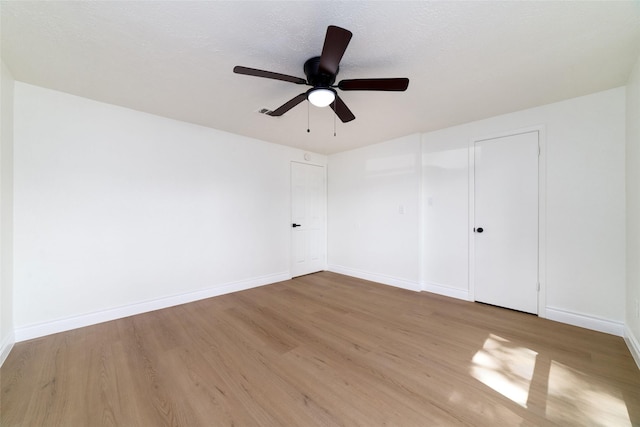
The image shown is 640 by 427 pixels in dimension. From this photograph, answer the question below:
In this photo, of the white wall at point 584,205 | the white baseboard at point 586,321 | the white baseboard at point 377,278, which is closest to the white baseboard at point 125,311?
the white baseboard at point 377,278

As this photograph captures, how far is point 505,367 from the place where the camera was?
6.27ft

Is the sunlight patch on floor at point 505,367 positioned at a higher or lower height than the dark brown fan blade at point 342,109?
lower

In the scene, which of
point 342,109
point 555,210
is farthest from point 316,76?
point 555,210

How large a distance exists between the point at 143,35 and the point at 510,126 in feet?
12.6

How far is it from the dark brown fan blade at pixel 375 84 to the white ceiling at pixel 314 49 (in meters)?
0.26

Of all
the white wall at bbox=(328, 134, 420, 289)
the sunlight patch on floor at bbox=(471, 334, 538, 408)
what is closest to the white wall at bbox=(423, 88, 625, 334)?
the sunlight patch on floor at bbox=(471, 334, 538, 408)

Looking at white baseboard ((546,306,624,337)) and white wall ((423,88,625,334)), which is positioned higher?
white wall ((423,88,625,334))

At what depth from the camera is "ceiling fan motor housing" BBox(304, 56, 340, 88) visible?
6.02 ft

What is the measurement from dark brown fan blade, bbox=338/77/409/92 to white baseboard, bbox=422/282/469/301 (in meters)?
2.95

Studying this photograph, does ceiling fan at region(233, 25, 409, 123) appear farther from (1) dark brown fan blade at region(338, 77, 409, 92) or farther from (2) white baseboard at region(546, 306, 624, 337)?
(2) white baseboard at region(546, 306, 624, 337)

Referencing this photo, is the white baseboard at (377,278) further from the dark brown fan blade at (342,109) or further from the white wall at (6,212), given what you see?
the white wall at (6,212)

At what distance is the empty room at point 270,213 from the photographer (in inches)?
61.2

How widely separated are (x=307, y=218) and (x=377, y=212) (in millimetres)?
1404

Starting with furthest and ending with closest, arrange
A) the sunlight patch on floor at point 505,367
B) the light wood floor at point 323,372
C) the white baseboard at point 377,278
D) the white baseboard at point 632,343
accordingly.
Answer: the white baseboard at point 377,278
the white baseboard at point 632,343
the sunlight patch on floor at point 505,367
the light wood floor at point 323,372
